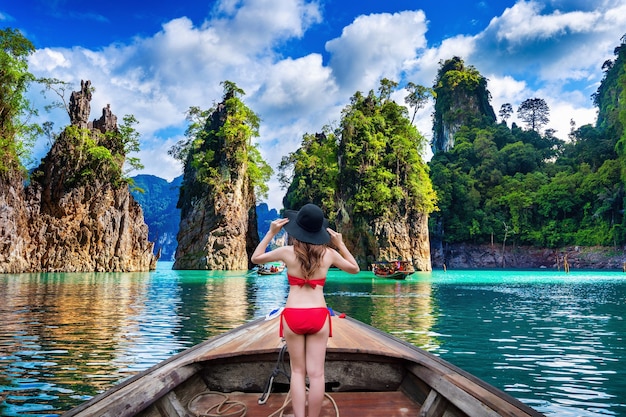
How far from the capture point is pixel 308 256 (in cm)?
333

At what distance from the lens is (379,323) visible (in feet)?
38.0

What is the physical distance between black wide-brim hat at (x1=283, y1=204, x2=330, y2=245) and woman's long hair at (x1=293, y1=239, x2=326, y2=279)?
5cm

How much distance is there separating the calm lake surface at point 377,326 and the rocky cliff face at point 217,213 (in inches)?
1321

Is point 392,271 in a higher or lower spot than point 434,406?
lower

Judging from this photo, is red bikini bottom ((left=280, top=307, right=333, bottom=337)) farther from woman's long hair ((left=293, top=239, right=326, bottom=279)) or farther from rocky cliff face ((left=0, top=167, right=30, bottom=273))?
rocky cliff face ((left=0, top=167, right=30, bottom=273))

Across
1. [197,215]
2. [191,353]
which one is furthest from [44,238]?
[191,353]

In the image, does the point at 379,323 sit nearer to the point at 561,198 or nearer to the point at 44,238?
the point at 44,238

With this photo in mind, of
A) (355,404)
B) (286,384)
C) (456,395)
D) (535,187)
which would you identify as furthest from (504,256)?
(456,395)

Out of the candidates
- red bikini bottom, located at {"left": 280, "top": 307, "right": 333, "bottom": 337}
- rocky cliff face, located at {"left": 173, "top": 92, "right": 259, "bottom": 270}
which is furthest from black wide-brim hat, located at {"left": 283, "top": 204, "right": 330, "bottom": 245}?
rocky cliff face, located at {"left": 173, "top": 92, "right": 259, "bottom": 270}

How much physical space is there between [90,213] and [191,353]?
1749 inches

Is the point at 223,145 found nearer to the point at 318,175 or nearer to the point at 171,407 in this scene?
the point at 318,175

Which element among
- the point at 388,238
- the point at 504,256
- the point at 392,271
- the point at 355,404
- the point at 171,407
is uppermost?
the point at 388,238

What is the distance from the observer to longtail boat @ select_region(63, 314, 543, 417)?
3477 mm

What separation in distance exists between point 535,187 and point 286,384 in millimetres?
71062
